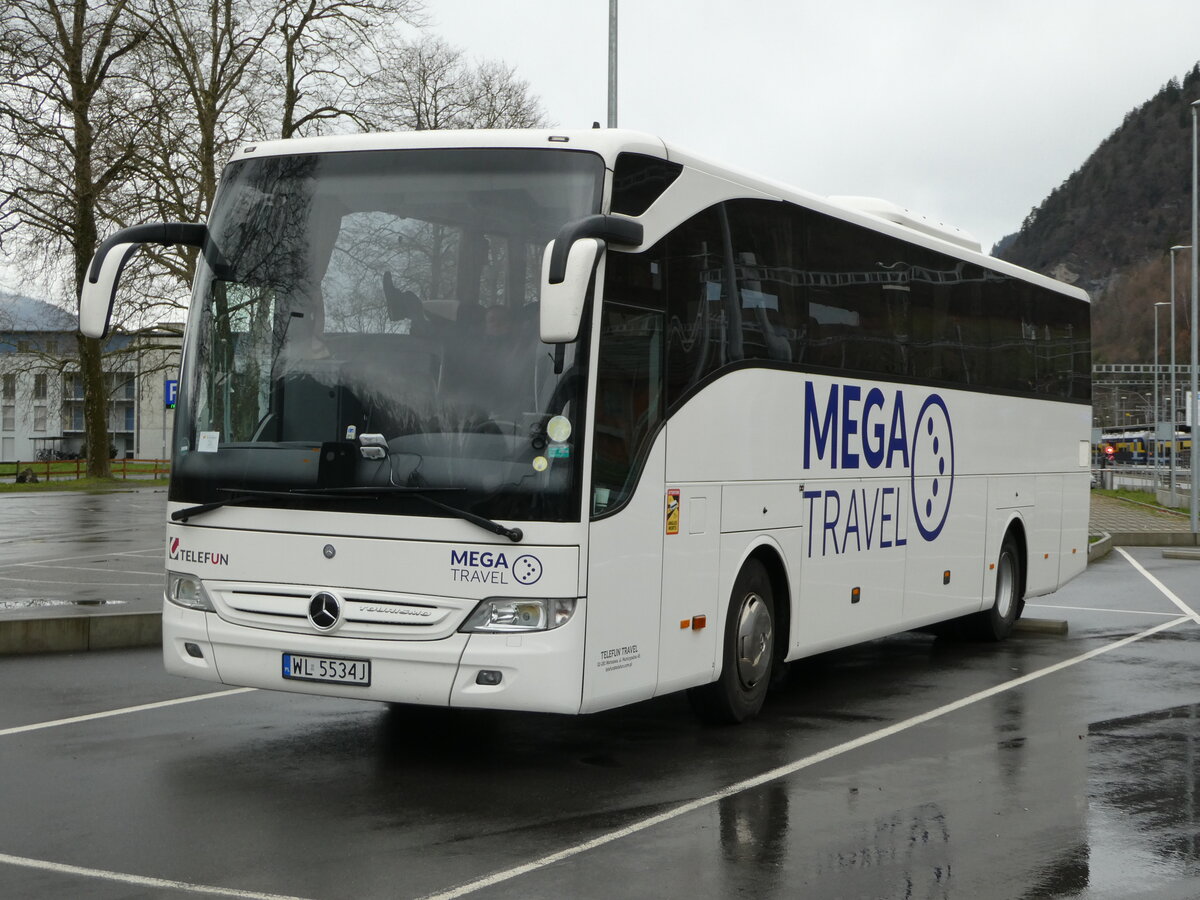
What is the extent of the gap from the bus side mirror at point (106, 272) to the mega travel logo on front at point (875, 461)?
429 cm

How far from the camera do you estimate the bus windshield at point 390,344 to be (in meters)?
7.72

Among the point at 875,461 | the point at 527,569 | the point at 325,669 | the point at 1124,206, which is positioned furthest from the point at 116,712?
the point at 1124,206

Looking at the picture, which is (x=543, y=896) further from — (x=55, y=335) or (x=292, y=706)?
(x=55, y=335)

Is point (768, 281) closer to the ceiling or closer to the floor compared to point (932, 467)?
closer to the ceiling

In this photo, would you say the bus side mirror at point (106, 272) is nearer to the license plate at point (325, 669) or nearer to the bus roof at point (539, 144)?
the bus roof at point (539, 144)

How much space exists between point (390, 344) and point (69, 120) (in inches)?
1413

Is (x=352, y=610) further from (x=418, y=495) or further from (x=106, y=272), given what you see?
(x=106, y=272)

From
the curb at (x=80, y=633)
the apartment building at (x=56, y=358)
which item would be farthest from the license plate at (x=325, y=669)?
the apartment building at (x=56, y=358)

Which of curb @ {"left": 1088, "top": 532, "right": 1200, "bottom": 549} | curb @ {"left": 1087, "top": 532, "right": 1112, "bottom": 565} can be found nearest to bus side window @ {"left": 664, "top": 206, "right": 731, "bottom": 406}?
curb @ {"left": 1087, "top": 532, "right": 1112, "bottom": 565}

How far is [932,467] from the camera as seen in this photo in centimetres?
1258

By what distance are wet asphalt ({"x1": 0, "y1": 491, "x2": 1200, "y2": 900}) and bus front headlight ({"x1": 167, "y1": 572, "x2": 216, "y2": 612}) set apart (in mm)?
826

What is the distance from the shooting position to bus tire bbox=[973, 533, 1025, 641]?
47.4ft

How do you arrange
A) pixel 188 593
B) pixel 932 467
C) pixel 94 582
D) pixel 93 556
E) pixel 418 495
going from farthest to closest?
1. pixel 93 556
2. pixel 94 582
3. pixel 932 467
4. pixel 188 593
5. pixel 418 495

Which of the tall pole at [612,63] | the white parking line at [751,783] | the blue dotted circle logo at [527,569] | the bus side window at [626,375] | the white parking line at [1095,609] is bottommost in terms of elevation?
the white parking line at [1095,609]
